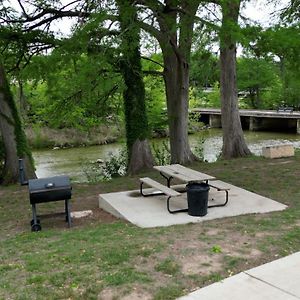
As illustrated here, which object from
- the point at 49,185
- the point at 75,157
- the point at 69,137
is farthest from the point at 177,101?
the point at 69,137

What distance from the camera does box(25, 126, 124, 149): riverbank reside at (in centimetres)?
2845

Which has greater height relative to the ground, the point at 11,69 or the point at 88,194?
the point at 11,69

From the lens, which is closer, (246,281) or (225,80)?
(246,281)

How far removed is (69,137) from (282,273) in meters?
26.4

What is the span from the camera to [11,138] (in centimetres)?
1140

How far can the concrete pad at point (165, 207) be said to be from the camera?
21.1 ft

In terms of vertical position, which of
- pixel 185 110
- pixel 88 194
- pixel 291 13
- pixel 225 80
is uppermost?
pixel 291 13

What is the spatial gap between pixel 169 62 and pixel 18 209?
6.68 meters

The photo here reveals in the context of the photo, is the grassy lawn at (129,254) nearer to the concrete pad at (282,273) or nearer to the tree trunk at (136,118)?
the concrete pad at (282,273)

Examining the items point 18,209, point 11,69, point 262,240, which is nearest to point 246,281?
point 262,240

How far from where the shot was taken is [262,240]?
503 cm

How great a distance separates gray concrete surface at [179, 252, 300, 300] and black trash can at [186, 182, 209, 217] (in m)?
2.26

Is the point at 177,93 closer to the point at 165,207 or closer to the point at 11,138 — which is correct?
the point at 11,138

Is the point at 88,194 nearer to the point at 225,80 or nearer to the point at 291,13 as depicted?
the point at 225,80
